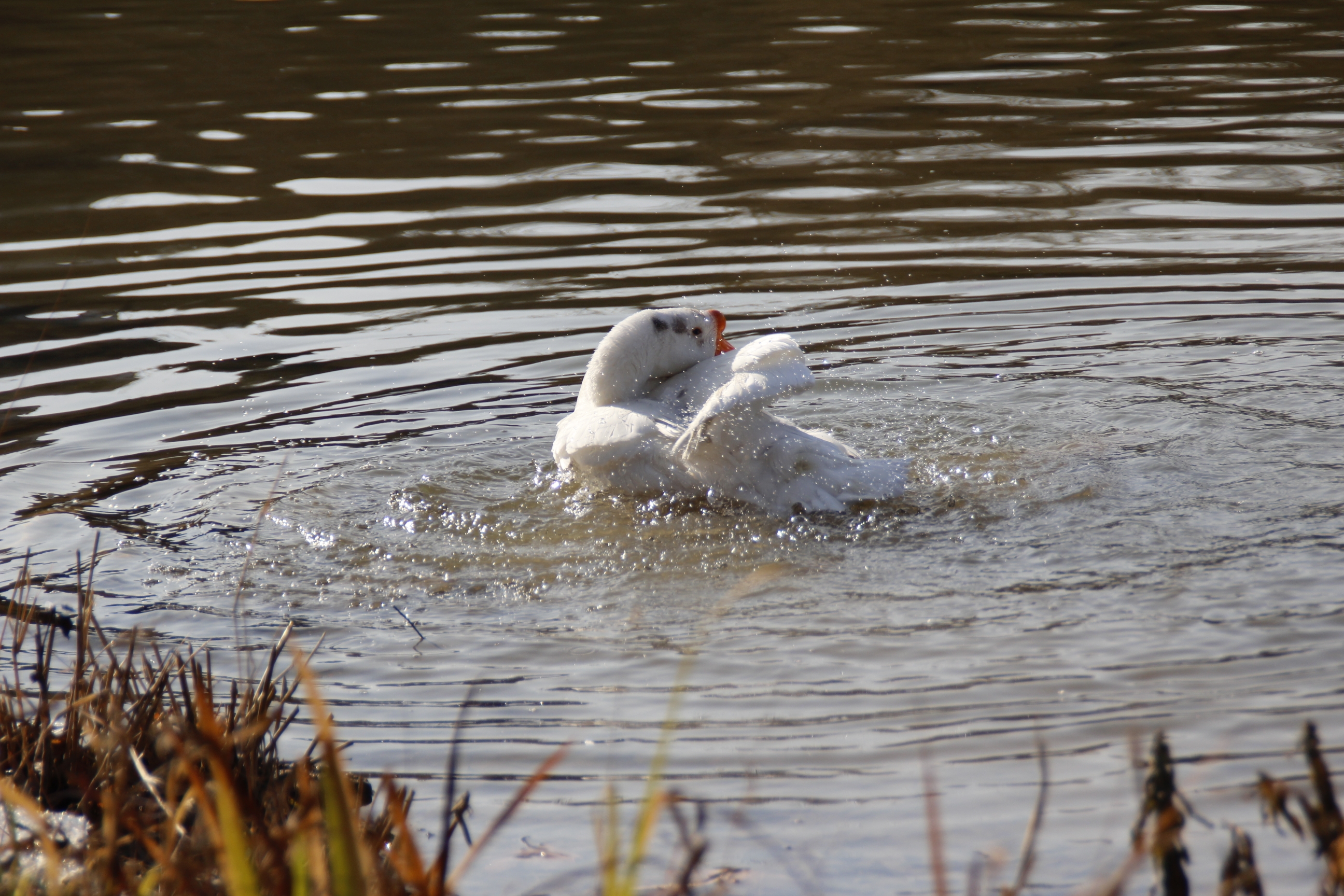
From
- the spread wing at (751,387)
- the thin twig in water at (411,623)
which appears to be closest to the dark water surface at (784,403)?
the thin twig in water at (411,623)

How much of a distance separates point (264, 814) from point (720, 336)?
3483 millimetres

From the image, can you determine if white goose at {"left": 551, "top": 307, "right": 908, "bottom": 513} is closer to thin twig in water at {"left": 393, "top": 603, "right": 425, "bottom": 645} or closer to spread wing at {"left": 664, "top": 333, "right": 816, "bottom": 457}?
spread wing at {"left": 664, "top": 333, "right": 816, "bottom": 457}

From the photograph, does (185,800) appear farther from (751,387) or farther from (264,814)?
(751,387)

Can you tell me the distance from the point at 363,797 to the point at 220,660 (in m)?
1.02

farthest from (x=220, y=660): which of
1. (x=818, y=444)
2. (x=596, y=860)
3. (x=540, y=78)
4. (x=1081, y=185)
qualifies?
(x=540, y=78)

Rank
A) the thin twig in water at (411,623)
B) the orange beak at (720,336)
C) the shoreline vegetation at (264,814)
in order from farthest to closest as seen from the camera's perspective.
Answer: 1. the orange beak at (720,336)
2. the thin twig in water at (411,623)
3. the shoreline vegetation at (264,814)

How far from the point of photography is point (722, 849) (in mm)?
2881

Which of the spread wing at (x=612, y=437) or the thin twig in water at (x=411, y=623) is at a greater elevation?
the spread wing at (x=612, y=437)

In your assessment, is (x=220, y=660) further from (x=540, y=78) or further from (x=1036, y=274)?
(x=540, y=78)

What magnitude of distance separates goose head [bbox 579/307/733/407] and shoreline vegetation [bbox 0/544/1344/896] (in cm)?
189

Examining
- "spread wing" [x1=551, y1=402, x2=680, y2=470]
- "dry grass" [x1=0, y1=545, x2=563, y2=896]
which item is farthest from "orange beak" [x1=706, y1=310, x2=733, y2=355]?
"dry grass" [x1=0, y1=545, x2=563, y2=896]

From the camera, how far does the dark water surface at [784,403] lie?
3348 millimetres

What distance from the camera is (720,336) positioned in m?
5.96

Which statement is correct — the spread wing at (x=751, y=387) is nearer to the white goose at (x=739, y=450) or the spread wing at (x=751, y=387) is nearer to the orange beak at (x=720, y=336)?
the white goose at (x=739, y=450)
